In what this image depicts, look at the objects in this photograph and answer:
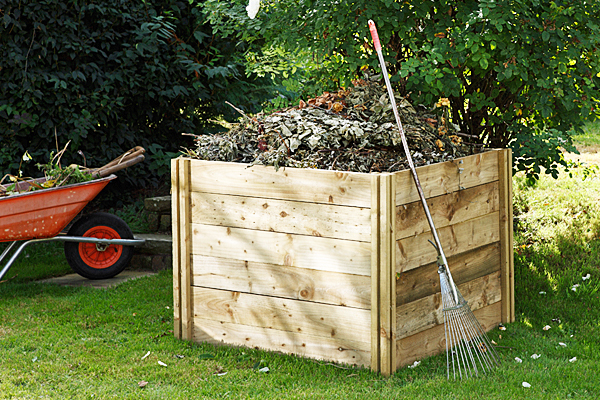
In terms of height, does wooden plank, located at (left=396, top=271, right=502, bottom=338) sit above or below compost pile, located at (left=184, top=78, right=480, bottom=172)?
below

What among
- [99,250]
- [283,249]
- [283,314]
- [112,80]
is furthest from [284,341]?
[112,80]

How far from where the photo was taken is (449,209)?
360 cm

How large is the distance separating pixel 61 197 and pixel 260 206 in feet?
6.47

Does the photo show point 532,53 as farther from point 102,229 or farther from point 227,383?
point 102,229

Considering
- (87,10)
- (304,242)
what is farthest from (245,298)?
(87,10)

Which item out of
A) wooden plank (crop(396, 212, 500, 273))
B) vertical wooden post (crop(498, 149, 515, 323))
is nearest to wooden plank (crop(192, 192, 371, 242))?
wooden plank (crop(396, 212, 500, 273))

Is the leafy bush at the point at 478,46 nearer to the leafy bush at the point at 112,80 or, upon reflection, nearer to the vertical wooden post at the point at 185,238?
the vertical wooden post at the point at 185,238

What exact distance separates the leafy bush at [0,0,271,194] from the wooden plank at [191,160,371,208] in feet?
7.32

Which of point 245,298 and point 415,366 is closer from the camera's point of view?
point 415,366

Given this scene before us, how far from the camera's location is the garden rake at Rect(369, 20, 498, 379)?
3278 millimetres

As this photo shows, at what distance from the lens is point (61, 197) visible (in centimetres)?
482

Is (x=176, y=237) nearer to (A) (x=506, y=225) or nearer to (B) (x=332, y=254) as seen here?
(B) (x=332, y=254)

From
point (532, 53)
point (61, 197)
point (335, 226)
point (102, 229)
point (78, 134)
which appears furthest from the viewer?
point (78, 134)

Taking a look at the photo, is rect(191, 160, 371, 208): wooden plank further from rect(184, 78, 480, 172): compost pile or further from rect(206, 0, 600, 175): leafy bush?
rect(206, 0, 600, 175): leafy bush
